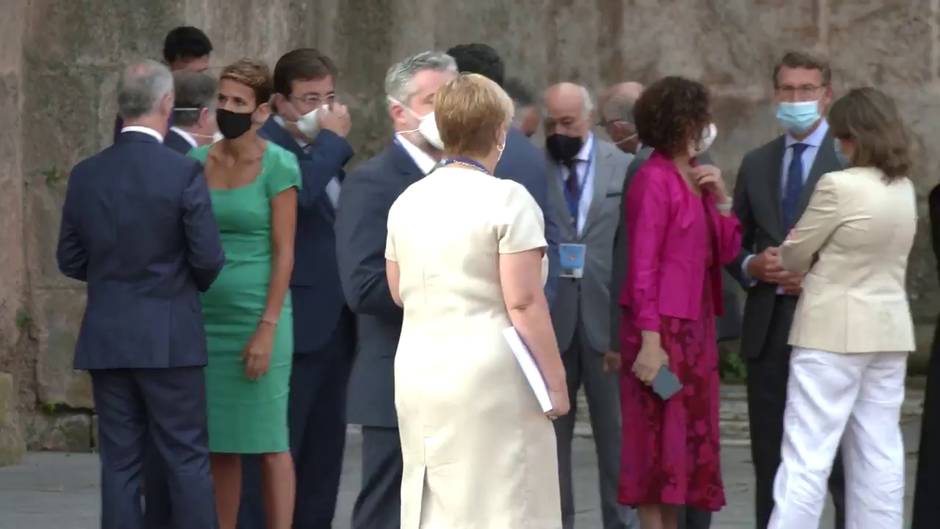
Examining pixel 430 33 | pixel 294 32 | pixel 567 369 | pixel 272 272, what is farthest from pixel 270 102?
pixel 430 33

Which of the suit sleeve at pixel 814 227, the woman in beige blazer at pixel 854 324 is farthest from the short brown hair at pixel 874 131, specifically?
the suit sleeve at pixel 814 227

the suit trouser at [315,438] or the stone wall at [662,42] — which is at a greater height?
the stone wall at [662,42]

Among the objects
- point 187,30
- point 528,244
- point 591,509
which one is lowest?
point 591,509

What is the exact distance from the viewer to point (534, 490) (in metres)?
6.31

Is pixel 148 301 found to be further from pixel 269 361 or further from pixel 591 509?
pixel 591 509

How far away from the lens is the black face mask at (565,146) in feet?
28.4

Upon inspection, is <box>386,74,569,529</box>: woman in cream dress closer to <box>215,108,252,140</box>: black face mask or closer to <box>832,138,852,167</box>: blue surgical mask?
<box>215,108,252,140</box>: black face mask

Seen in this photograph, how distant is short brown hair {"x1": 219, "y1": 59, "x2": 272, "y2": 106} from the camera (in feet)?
26.6

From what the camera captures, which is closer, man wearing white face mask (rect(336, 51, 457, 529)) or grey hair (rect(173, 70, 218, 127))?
man wearing white face mask (rect(336, 51, 457, 529))

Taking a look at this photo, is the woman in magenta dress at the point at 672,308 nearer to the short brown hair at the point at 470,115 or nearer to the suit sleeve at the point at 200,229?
the suit sleeve at the point at 200,229

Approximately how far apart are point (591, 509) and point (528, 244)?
3692 millimetres

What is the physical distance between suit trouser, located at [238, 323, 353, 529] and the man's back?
91cm

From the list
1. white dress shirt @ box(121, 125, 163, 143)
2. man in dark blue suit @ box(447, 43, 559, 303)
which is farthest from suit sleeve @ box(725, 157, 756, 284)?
white dress shirt @ box(121, 125, 163, 143)

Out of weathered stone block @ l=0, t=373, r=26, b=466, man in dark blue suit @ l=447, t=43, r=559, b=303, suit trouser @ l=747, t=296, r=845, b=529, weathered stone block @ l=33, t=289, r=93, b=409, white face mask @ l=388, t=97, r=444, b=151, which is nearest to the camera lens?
white face mask @ l=388, t=97, r=444, b=151
